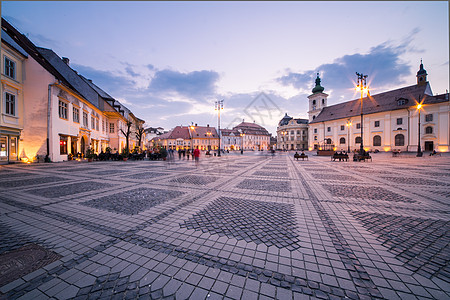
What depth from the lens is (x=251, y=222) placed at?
4109mm

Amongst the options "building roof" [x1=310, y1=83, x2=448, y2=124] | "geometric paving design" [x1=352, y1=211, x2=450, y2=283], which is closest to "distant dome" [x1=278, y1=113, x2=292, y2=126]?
"building roof" [x1=310, y1=83, x2=448, y2=124]

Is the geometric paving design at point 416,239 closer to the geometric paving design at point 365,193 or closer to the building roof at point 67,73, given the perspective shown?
the geometric paving design at point 365,193

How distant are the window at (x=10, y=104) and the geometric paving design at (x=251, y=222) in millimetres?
23365

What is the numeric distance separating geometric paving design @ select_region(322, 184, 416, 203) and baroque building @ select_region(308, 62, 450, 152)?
1467 inches

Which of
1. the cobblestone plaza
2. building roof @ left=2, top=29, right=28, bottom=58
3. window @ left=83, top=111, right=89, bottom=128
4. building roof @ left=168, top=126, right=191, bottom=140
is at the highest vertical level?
building roof @ left=2, top=29, right=28, bottom=58

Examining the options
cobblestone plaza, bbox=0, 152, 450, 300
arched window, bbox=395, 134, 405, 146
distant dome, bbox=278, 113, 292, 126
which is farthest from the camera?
distant dome, bbox=278, 113, 292, 126

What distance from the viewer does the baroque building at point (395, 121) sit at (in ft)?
120

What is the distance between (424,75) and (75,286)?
71019 millimetres

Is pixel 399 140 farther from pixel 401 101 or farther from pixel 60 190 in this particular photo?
pixel 60 190

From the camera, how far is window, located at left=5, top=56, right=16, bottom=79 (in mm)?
16191

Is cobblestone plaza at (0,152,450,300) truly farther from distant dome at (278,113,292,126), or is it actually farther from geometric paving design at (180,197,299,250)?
distant dome at (278,113,292,126)

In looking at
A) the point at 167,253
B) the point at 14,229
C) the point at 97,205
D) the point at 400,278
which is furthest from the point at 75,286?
the point at 400,278

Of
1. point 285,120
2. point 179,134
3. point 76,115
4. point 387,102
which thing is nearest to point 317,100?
point 387,102

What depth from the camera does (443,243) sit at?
3164 mm
